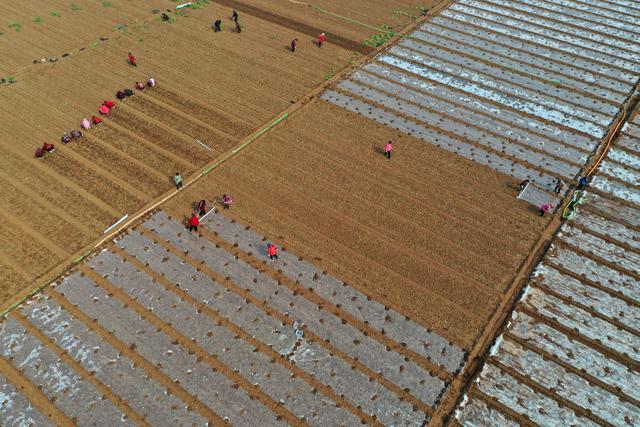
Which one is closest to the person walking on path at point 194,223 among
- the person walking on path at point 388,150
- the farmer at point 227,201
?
the farmer at point 227,201

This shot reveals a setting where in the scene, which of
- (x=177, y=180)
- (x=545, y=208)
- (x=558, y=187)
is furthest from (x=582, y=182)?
(x=177, y=180)

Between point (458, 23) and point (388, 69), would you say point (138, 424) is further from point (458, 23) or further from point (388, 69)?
point (458, 23)

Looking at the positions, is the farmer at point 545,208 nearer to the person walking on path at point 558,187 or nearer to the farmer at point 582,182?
the person walking on path at point 558,187

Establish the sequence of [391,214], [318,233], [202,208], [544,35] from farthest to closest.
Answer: [544,35] → [391,214] → [202,208] → [318,233]

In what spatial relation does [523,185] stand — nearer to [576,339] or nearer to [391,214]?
[391,214]

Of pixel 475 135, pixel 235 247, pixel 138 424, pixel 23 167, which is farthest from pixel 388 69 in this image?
pixel 138 424

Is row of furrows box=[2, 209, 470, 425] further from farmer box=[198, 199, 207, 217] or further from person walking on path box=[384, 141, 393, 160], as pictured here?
person walking on path box=[384, 141, 393, 160]

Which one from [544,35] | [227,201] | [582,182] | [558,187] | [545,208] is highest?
[544,35]
